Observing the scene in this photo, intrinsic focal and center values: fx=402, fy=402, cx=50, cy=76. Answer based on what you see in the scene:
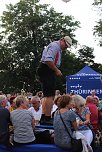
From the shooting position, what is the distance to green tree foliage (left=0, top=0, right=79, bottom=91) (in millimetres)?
49312

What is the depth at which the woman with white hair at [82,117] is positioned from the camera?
23.4 ft

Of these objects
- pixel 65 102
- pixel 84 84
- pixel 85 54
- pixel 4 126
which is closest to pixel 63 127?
pixel 65 102

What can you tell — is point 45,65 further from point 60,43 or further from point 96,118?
point 96,118

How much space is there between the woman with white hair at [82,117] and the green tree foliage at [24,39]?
135ft

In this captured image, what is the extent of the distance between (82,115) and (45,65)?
3.94 feet

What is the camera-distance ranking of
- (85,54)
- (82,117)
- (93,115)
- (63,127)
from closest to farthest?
(63,127) → (82,117) → (93,115) → (85,54)

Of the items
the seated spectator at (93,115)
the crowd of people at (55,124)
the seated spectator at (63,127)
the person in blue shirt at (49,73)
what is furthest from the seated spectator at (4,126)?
the seated spectator at (93,115)

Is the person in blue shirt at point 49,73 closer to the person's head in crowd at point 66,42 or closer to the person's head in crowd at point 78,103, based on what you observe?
the person's head in crowd at point 66,42

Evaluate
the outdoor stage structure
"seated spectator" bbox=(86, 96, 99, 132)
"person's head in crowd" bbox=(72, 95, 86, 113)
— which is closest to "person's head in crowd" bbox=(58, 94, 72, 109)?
"person's head in crowd" bbox=(72, 95, 86, 113)

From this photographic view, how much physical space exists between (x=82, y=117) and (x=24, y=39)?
42.8 meters

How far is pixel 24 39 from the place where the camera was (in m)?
50.0

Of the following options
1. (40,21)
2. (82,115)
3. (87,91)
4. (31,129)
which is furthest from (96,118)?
(40,21)

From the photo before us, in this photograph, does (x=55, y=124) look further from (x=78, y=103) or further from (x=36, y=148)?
(x=78, y=103)

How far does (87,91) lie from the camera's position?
18609mm
